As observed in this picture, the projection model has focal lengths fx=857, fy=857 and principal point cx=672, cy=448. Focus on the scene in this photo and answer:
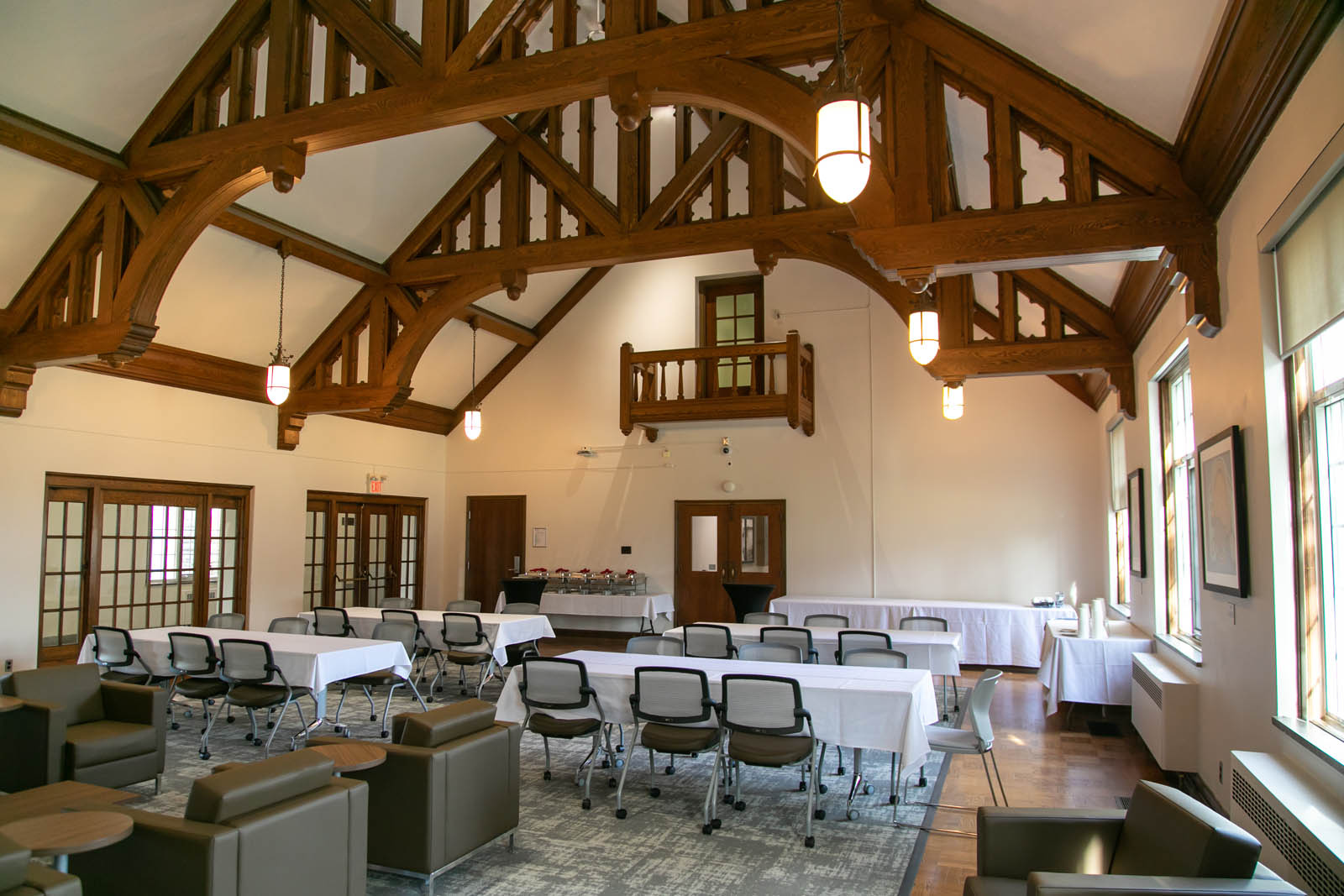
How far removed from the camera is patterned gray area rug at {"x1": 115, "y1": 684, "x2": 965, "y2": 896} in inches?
165

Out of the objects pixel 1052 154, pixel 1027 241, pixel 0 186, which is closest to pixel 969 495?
pixel 1052 154

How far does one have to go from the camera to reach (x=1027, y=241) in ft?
16.3

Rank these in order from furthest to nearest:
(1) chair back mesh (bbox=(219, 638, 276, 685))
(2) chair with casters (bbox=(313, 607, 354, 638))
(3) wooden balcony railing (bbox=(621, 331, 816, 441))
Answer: (3) wooden balcony railing (bbox=(621, 331, 816, 441)) < (2) chair with casters (bbox=(313, 607, 354, 638)) < (1) chair back mesh (bbox=(219, 638, 276, 685))

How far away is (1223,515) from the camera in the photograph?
464 cm

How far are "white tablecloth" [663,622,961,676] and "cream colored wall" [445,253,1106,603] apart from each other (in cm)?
437

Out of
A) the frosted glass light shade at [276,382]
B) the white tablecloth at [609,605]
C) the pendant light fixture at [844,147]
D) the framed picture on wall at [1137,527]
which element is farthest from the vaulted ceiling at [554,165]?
the white tablecloth at [609,605]

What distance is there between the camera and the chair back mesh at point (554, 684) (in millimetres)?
5582

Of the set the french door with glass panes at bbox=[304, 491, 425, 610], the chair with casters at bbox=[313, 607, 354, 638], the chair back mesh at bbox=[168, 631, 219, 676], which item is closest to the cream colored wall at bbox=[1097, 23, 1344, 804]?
the chair back mesh at bbox=[168, 631, 219, 676]

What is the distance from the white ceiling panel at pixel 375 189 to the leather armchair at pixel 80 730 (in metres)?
5.50

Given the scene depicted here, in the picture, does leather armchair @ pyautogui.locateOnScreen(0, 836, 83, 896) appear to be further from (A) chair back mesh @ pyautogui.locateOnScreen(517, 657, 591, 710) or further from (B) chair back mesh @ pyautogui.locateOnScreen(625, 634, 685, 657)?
(B) chair back mesh @ pyautogui.locateOnScreen(625, 634, 685, 657)

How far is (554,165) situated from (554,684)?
19.3ft

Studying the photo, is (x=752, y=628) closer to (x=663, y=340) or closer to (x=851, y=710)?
(x=851, y=710)

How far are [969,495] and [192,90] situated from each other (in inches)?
399

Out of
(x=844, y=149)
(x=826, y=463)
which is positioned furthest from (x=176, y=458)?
(x=844, y=149)
